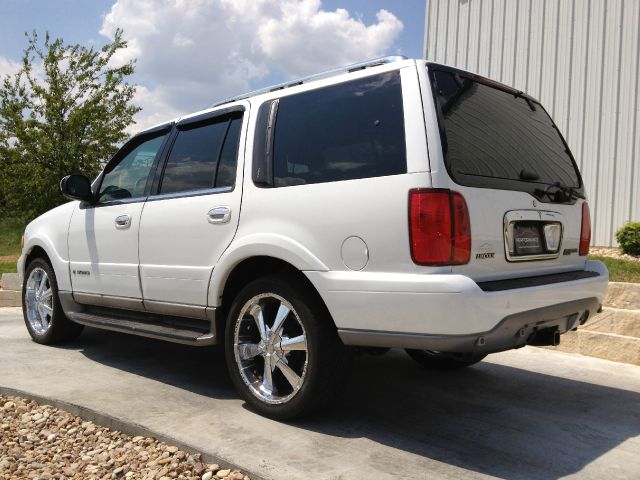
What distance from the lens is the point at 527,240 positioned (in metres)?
3.28

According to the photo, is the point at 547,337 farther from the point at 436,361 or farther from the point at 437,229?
the point at 436,361

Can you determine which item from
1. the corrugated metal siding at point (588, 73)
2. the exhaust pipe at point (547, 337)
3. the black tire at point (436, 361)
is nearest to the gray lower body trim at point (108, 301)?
the black tire at point (436, 361)

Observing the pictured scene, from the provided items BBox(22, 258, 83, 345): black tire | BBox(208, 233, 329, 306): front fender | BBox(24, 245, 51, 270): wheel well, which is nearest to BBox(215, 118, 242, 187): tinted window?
BBox(208, 233, 329, 306): front fender

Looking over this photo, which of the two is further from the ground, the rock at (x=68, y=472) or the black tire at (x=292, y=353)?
the black tire at (x=292, y=353)

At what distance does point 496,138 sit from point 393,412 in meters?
1.78

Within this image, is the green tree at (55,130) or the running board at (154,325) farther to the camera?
the green tree at (55,130)

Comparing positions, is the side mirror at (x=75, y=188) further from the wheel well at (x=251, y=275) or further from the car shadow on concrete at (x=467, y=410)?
the wheel well at (x=251, y=275)

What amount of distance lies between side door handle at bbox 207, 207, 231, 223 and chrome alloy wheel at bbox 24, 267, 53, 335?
2556 mm

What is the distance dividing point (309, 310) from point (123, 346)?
3103 mm

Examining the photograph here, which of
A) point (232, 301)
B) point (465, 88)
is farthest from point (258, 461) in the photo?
point (465, 88)

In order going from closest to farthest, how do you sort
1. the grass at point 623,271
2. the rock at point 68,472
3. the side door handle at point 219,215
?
the rock at point 68,472, the side door handle at point 219,215, the grass at point 623,271

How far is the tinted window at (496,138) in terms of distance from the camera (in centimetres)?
306

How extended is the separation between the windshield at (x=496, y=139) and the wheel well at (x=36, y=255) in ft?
13.6

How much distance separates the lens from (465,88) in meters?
3.32
